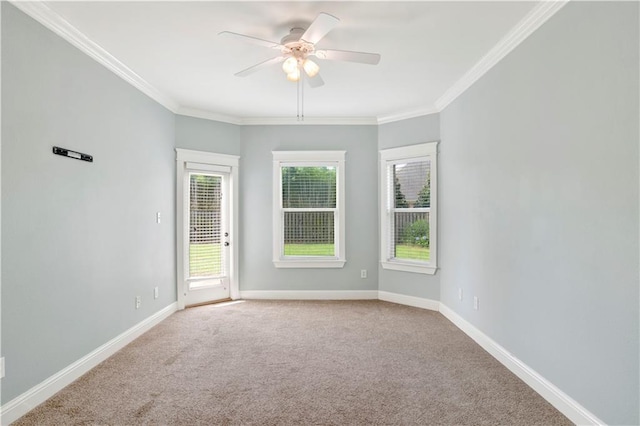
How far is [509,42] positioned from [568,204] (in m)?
1.46

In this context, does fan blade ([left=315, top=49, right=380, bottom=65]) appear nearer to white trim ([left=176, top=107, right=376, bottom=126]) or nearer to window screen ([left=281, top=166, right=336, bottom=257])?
white trim ([left=176, top=107, right=376, bottom=126])

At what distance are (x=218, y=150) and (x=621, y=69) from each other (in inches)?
173

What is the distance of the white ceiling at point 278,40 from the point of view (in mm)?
2426

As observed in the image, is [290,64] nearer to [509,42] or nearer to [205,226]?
[509,42]

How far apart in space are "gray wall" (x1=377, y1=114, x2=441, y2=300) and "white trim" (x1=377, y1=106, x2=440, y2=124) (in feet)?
0.14

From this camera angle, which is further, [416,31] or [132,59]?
[132,59]

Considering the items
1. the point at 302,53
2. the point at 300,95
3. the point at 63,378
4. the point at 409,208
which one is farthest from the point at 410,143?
the point at 63,378

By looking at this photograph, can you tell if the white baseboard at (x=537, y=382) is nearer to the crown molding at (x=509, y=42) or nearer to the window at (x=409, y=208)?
the window at (x=409, y=208)

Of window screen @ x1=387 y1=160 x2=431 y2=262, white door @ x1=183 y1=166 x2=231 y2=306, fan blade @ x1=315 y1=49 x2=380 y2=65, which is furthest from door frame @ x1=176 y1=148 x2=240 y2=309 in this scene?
fan blade @ x1=315 y1=49 x2=380 y2=65

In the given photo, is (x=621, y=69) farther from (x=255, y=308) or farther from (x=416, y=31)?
(x=255, y=308)

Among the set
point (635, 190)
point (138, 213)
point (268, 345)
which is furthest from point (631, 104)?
point (138, 213)

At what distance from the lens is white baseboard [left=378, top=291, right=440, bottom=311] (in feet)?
15.2

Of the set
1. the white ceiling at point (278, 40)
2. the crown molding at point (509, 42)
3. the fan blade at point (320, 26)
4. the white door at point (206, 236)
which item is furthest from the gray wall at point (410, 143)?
the fan blade at point (320, 26)

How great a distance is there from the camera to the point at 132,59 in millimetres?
3219
